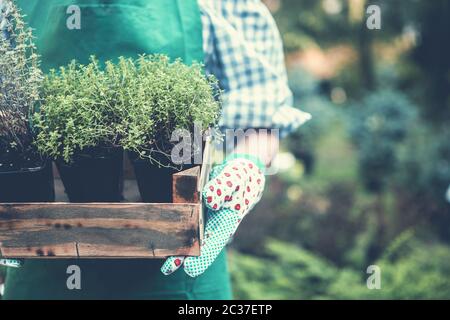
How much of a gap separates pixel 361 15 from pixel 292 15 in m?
0.95

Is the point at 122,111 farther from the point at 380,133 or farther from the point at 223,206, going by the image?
the point at 380,133

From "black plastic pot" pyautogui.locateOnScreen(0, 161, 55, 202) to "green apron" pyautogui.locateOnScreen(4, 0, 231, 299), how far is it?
1.02ft

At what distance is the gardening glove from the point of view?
4.21ft

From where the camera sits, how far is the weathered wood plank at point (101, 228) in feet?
3.94

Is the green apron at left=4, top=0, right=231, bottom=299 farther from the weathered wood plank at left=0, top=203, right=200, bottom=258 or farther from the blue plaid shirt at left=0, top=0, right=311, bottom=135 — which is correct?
the weathered wood plank at left=0, top=203, right=200, bottom=258

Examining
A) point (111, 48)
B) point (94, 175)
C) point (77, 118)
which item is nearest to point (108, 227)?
point (94, 175)

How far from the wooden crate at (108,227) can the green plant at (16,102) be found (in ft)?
0.36

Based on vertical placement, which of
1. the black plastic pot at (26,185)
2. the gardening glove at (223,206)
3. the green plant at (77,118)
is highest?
the green plant at (77,118)

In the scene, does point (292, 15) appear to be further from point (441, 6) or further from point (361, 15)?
point (441, 6)

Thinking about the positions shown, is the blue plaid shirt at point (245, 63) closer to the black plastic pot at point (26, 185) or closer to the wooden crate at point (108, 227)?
the wooden crate at point (108, 227)

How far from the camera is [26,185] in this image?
1.24 meters

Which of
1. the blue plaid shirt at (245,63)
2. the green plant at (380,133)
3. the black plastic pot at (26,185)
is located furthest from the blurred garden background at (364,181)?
the black plastic pot at (26,185)

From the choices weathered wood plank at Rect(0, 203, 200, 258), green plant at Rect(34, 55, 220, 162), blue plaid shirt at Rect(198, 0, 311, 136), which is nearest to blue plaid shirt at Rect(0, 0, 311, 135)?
blue plaid shirt at Rect(198, 0, 311, 136)

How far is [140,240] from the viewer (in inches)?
47.6
